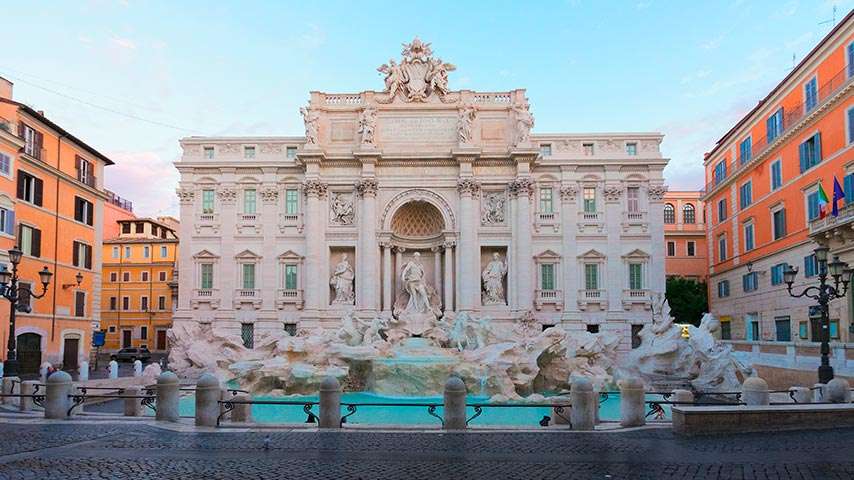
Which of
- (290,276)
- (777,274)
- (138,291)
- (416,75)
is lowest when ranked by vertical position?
(138,291)

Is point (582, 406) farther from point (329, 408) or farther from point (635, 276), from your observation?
point (635, 276)

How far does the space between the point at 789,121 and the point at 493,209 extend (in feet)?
50.7

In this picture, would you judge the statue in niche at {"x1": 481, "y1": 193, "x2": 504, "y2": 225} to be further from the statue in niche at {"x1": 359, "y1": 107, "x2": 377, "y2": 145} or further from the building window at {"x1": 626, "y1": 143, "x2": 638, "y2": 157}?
the building window at {"x1": 626, "y1": 143, "x2": 638, "y2": 157}

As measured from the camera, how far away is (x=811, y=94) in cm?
3256

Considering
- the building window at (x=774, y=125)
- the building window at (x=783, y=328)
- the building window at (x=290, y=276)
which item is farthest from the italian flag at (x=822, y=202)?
the building window at (x=290, y=276)

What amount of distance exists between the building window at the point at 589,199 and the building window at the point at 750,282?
9.77 metres

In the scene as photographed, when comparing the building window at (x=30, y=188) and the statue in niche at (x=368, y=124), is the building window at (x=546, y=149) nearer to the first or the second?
the statue in niche at (x=368, y=124)

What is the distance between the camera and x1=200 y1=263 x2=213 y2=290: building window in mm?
39500

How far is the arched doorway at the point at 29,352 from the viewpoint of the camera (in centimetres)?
3244

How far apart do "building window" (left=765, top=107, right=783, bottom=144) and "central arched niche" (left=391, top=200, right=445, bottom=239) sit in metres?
18.1

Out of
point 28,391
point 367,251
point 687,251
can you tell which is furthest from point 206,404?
point 687,251

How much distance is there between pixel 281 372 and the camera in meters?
26.2

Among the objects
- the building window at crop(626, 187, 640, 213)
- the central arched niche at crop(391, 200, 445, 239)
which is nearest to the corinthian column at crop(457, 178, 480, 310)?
the central arched niche at crop(391, 200, 445, 239)

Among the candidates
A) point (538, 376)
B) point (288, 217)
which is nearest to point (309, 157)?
point (288, 217)
